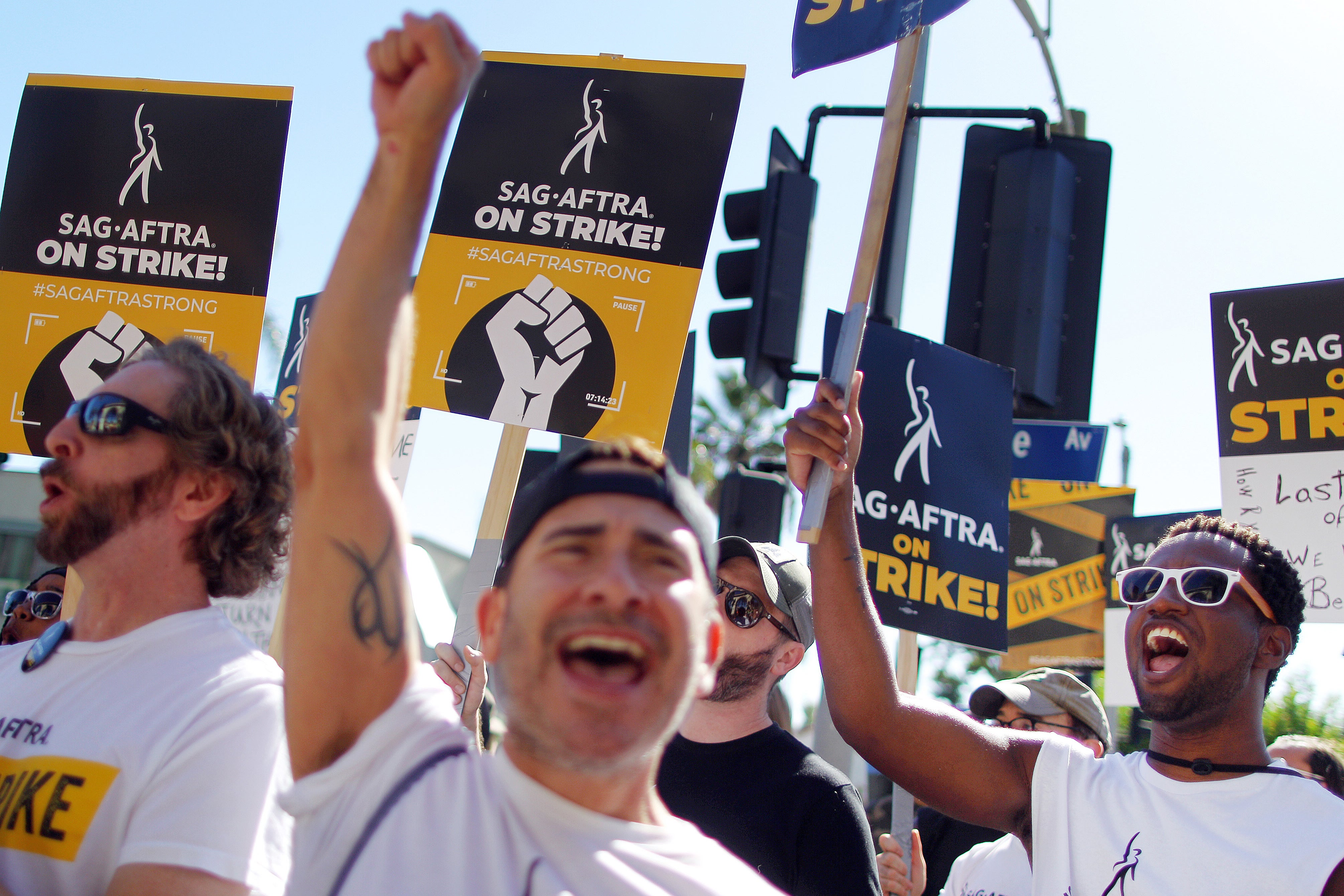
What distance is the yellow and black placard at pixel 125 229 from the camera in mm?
3975

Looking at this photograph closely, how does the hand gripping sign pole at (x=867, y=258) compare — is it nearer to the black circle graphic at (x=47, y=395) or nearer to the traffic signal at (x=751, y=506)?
the black circle graphic at (x=47, y=395)

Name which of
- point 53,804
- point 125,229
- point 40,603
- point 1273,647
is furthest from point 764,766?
point 125,229

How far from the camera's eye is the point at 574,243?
3756mm

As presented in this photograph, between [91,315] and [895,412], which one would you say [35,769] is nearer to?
[91,315]

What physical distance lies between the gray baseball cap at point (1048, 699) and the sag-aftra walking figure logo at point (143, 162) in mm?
3711

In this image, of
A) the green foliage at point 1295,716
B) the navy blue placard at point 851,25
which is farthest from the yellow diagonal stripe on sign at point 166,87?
the green foliage at point 1295,716

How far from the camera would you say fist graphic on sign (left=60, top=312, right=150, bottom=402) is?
3949mm

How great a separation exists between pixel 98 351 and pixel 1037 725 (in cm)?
373

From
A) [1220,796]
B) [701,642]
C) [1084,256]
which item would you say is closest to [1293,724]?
[1084,256]

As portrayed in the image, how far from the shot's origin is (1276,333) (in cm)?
447

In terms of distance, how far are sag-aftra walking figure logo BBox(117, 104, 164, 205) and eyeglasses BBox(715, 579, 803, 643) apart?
265 centimetres

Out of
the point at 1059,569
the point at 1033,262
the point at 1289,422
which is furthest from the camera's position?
the point at 1059,569

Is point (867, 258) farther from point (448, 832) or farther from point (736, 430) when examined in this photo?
point (736, 430)

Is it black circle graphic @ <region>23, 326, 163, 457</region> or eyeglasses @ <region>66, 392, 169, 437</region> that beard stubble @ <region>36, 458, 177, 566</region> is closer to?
eyeglasses @ <region>66, 392, 169, 437</region>
